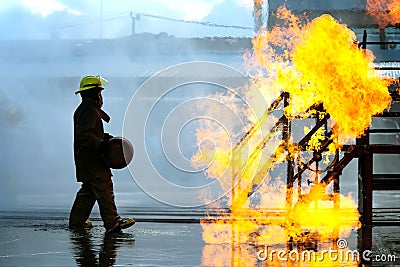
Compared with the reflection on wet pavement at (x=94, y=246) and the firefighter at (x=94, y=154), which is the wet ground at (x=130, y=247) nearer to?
the reflection on wet pavement at (x=94, y=246)

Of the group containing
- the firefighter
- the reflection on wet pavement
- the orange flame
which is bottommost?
the reflection on wet pavement

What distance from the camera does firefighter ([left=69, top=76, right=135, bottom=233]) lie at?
8.02 metres

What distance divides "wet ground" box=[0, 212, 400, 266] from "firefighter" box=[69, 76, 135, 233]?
0.84 feet

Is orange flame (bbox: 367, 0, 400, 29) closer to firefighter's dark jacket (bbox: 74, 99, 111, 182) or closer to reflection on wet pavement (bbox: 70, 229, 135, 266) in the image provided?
firefighter's dark jacket (bbox: 74, 99, 111, 182)

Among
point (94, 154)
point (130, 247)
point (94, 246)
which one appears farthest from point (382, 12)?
point (94, 246)

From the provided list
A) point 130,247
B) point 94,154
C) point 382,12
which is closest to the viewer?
point 130,247

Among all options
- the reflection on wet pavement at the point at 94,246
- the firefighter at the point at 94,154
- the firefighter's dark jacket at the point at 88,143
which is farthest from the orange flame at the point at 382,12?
the reflection on wet pavement at the point at 94,246

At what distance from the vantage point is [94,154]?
822cm

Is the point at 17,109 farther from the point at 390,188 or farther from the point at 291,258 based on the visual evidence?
the point at 291,258

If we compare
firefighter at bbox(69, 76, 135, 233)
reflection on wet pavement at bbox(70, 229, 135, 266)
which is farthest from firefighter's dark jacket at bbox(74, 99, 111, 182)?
reflection on wet pavement at bbox(70, 229, 135, 266)

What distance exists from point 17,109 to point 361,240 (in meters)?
16.8

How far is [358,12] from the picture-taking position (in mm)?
18625

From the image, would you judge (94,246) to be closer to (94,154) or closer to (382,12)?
(94,154)

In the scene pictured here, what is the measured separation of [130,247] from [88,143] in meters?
1.94
